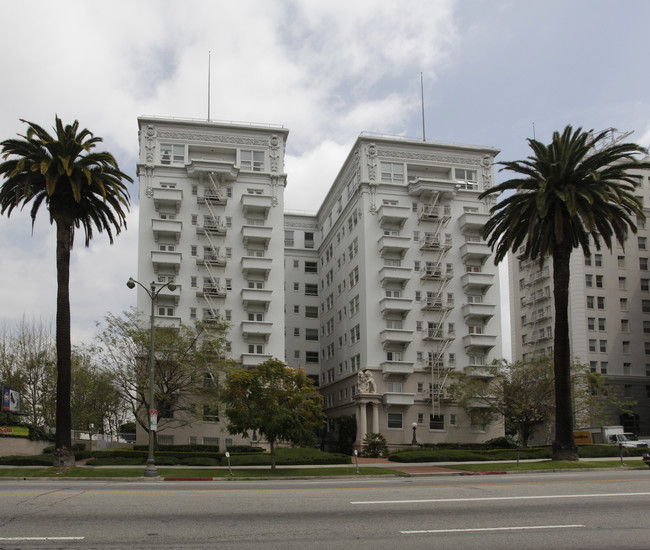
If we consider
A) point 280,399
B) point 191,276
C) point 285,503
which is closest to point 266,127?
point 191,276

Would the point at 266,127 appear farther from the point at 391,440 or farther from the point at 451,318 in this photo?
the point at 391,440

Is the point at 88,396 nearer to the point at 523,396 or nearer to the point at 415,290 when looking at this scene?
the point at 415,290

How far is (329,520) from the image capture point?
44.1 feet

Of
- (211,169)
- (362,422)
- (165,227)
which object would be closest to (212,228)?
(165,227)

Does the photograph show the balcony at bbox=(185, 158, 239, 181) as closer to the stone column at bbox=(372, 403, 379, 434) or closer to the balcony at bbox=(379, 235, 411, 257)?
the balcony at bbox=(379, 235, 411, 257)

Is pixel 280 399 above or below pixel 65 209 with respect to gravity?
below

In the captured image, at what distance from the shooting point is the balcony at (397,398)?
6638 centimetres

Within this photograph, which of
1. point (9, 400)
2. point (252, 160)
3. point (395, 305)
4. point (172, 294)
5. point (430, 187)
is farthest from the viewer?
point (252, 160)

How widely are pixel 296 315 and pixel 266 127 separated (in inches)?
1023

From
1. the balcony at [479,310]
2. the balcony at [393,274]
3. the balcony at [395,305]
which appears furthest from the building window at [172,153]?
the balcony at [479,310]

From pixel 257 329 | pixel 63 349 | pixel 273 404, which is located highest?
pixel 257 329

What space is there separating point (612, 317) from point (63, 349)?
2723 inches

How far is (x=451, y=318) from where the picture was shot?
7112 cm

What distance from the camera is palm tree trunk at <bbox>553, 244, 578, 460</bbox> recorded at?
126ft
